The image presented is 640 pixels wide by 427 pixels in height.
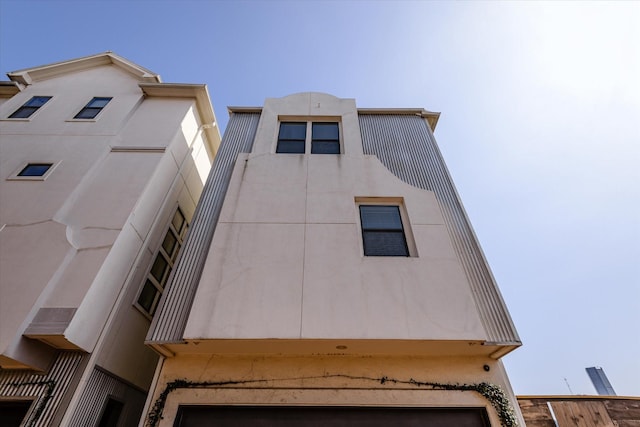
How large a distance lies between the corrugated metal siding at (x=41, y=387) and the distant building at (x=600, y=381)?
140 feet

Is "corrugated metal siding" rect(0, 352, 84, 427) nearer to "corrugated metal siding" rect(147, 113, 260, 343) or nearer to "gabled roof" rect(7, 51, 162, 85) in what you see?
"corrugated metal siding" rect(147, 113, 260, 343)

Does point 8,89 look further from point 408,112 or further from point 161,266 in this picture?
point 408,112

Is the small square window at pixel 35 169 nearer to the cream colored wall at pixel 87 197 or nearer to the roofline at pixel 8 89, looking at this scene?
the cream colored wall at pixel 87 197

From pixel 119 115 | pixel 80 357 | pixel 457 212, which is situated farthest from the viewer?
pixel 119 115

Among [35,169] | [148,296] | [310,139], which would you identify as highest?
[310,139]

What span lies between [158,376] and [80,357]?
1.57 m

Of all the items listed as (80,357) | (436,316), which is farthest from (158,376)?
(436,316)

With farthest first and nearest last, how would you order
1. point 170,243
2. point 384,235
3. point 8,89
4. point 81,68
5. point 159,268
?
point 81,68 < point 8,89 < point 170,243 < point 159,268 < point 384,235

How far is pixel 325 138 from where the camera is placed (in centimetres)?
852

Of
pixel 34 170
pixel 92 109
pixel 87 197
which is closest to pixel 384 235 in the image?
pixel 87 197

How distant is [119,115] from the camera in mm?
8789

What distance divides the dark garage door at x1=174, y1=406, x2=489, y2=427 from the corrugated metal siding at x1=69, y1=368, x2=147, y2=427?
1820 millimetres

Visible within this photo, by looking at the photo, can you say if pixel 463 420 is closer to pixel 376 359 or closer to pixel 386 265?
pixel 376 359

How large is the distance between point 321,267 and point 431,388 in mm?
2515
